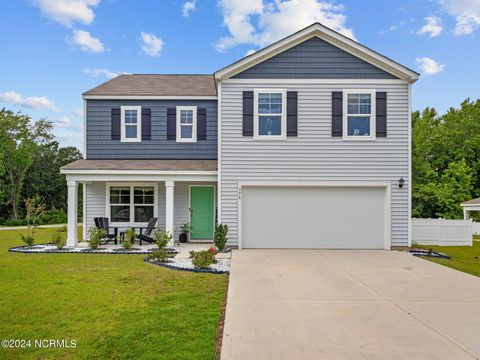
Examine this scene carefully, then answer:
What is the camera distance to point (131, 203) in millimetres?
13727

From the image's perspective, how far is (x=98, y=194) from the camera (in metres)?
13.8

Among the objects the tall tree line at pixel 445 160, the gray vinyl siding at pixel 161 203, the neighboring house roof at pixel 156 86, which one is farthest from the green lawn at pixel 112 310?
the tall tree line at pixel 445 160

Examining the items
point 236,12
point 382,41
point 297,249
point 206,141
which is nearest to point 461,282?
point 297,249

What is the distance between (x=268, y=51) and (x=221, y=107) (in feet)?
7.92

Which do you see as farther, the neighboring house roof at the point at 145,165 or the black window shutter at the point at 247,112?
the neighboring house roof at the point at 145,165

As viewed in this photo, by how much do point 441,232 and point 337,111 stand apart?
6942mm

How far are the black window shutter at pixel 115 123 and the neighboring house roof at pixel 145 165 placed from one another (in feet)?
3.81

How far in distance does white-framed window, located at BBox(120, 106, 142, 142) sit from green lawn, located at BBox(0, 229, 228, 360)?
20.9 ft

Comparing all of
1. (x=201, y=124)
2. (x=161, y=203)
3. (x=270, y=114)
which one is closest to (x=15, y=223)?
(x=161, y=203)

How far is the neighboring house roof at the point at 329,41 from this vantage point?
11953 millimetres

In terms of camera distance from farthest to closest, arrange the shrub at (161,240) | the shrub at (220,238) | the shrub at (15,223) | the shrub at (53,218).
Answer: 1. the shrub at (53,218)
2. the shrub at (15,223)
3. the shrub at (220,238)
4. the shrub at (161,240)

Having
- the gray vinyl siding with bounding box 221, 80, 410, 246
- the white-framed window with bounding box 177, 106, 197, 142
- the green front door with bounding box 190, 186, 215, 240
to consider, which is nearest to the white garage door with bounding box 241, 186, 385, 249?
the gray vinyl siding with bounding box 221, 80, 410, 246

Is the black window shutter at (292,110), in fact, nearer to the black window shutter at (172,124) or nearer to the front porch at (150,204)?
the front porch at (150,204)

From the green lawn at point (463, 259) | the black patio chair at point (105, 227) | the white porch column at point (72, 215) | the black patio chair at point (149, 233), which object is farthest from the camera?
the black patio chair at point (105, 227)
